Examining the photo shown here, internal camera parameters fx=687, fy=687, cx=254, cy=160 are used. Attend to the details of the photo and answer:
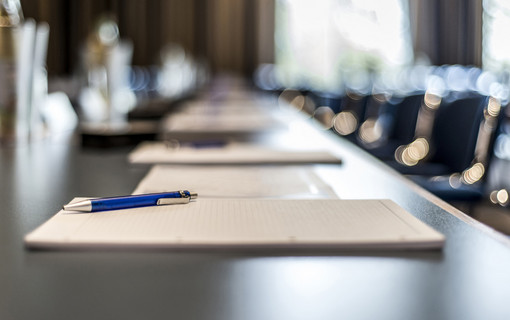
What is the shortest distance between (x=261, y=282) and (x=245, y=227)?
14cm

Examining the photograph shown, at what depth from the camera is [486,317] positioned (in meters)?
0.42

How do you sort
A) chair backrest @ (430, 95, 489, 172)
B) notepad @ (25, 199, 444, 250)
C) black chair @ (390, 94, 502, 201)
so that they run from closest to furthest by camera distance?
notepad @ (25, 199, 444, 250)
black chair @ (390, 94, 502, 201)
chair backrest @ (430, 95, 489, 172)

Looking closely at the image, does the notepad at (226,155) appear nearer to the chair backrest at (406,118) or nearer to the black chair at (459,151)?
the black chair at (459,151)

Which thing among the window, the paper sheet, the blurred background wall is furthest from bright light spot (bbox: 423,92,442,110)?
the blurred background wall

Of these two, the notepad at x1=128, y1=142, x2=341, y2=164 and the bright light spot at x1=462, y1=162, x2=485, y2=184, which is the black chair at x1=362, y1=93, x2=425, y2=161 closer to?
the bright light spot at x1=462, y1=162, x2=485, y2=184

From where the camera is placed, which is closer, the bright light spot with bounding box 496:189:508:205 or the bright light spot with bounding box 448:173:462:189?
the bright light spot with bounding box 496:189:508:205

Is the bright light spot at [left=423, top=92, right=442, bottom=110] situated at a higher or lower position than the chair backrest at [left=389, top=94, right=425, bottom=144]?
higher

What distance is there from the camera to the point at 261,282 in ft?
1.60

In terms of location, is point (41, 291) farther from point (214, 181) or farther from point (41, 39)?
point (41, 39)

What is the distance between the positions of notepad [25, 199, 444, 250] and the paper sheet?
0.11 meters

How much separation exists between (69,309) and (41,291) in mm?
46

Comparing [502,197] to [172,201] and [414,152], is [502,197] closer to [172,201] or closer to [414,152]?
[414,152]

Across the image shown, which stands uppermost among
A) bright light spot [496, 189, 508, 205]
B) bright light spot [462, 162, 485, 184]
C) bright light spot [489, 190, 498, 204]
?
bright light spot [462, 162, 485, 184]

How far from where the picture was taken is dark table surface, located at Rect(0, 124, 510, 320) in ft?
1.41
